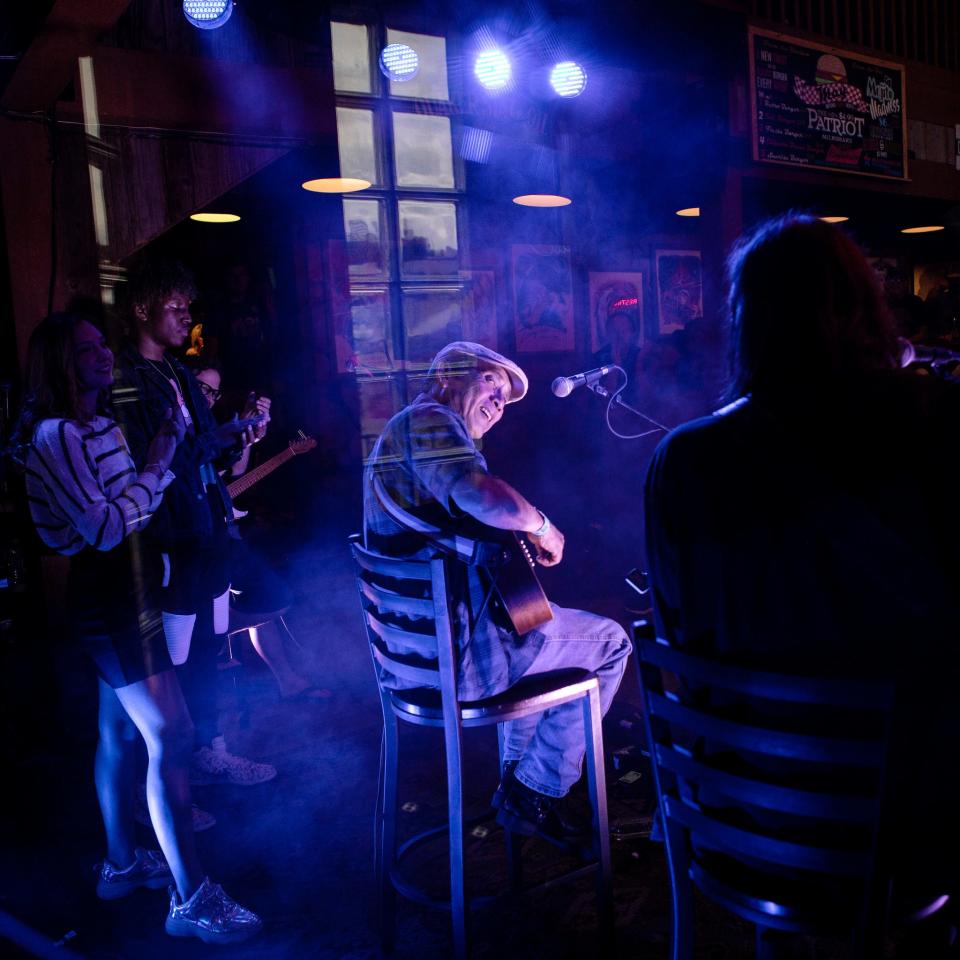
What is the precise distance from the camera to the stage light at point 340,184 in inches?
168

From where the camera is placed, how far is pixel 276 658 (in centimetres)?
397

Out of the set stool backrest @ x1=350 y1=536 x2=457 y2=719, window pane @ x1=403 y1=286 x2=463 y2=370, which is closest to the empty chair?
stool backrest @ x1=350 y1=536 x2=457 y2=719

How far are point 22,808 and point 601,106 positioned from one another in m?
5.15

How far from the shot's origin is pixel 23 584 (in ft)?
11.7

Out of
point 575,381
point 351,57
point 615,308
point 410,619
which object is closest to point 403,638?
point 410,619

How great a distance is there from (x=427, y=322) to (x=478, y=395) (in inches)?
81.1

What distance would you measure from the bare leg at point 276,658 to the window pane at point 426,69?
2.85 meters

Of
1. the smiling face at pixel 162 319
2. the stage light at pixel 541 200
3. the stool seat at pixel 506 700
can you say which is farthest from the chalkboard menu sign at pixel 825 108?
the stool seat at pixel 506 700

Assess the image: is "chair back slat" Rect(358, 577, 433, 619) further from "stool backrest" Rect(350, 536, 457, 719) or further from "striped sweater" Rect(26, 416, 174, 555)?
"striped sweater" Rect(26, 416, 174, 555)

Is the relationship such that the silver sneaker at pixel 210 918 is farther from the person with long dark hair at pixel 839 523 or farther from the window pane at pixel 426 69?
the window pane at pixel 426 69

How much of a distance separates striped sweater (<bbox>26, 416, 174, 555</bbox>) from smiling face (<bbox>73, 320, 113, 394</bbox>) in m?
0.16

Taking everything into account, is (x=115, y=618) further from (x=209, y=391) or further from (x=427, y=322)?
(x=427, y=322)

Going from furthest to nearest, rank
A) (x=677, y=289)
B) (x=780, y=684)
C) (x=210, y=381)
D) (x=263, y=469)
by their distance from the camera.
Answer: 1. (x=677, y=289)
2. (x=263, y=469)
3. (x=210, y=381)
4. (x=780, y=684)

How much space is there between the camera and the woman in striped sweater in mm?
2041
